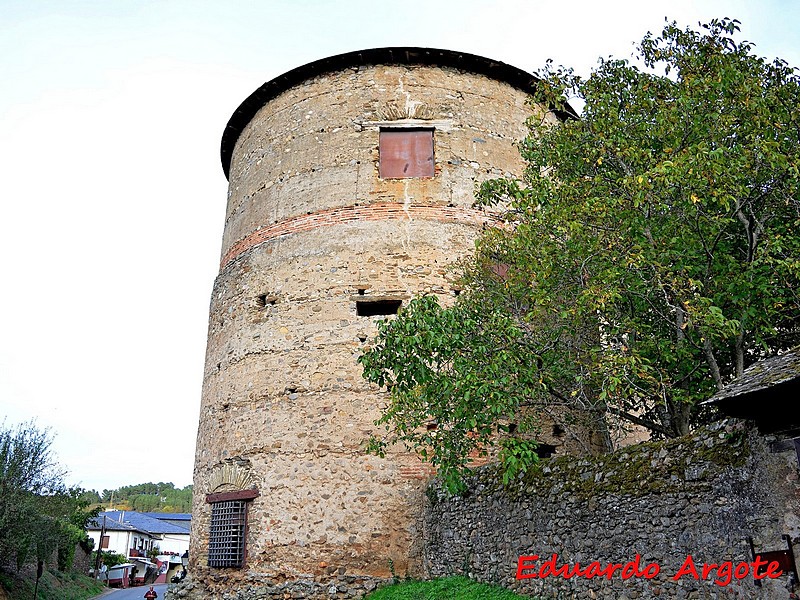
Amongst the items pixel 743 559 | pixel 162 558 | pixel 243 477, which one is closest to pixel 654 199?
pixel 743 559

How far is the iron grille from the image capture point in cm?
1172

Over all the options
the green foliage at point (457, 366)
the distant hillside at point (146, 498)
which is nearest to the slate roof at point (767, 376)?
the green foliage at point (457, 366)

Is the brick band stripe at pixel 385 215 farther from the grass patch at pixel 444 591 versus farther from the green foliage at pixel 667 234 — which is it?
the grass patch at pixel 444 591

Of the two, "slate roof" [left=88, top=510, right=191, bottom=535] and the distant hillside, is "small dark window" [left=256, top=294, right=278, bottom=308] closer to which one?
"slate roof" [left=88, top=510, right=191, bottom=535]

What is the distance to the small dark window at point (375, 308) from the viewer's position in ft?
40.9

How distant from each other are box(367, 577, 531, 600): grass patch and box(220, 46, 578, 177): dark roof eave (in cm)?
992

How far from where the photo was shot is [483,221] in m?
13.2

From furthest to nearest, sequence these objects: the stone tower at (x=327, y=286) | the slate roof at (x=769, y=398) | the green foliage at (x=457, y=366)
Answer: the stone tower at (x=327, y=286) < the green foliage at (x=457, y=366) < the slate roof at (x=769, y=398)

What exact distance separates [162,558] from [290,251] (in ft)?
183

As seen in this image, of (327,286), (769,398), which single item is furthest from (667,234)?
(327,286)

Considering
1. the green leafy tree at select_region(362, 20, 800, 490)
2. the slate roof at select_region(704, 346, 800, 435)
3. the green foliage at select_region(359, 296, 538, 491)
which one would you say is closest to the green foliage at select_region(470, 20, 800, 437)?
the green leafy tree at select_region(362, 20, 800, 490)

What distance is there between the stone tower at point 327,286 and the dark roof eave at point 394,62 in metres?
0.04

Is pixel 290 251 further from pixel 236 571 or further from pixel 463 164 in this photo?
pixel 236 571

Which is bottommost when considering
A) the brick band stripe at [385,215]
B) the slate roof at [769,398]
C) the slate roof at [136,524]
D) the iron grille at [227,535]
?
the slate roof at [136,524]
